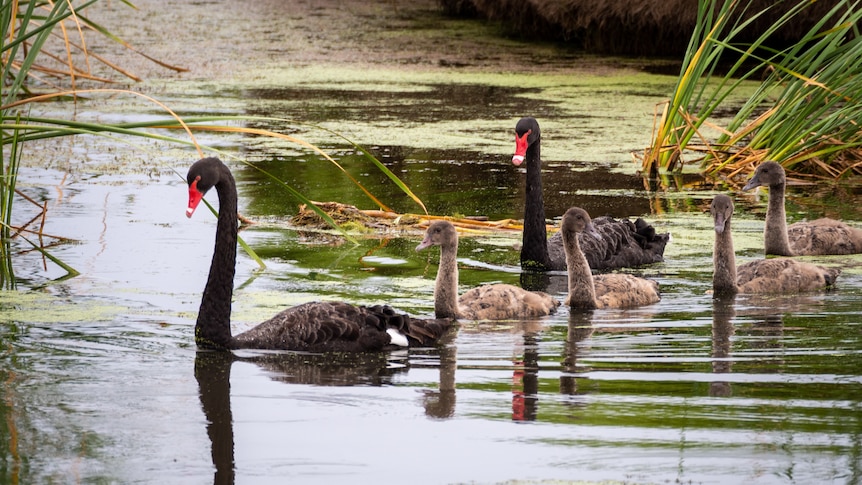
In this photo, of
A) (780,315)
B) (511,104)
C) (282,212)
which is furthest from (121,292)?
(511,104)

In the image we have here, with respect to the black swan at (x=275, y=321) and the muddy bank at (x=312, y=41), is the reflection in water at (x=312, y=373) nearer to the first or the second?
the black swan at (x=275, y=321)

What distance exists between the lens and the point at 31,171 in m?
8.03

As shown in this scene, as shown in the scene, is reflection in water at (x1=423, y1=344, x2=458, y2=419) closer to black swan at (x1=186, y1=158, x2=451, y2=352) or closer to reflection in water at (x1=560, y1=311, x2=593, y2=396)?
black swan at (x1=186, y1=158, x2=451, y2=352)

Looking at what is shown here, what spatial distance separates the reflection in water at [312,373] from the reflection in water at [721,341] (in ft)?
2.58

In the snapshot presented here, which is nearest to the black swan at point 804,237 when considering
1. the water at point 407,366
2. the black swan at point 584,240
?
the water at point 407,366

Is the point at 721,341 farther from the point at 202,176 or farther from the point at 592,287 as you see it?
the point at 202,176

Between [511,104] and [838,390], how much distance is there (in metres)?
7.73

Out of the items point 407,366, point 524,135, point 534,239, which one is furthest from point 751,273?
point 407,366

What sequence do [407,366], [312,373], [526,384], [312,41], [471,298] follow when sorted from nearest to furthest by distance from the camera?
[526,384] < [312,373] < [407,366] < [471,298] < [312,41]

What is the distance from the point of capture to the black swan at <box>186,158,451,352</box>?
4.29m

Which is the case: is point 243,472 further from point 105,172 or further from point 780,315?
point 105,172

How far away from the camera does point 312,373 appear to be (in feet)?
13.4

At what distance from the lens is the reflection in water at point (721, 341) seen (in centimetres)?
383

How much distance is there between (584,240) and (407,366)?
1.93m
